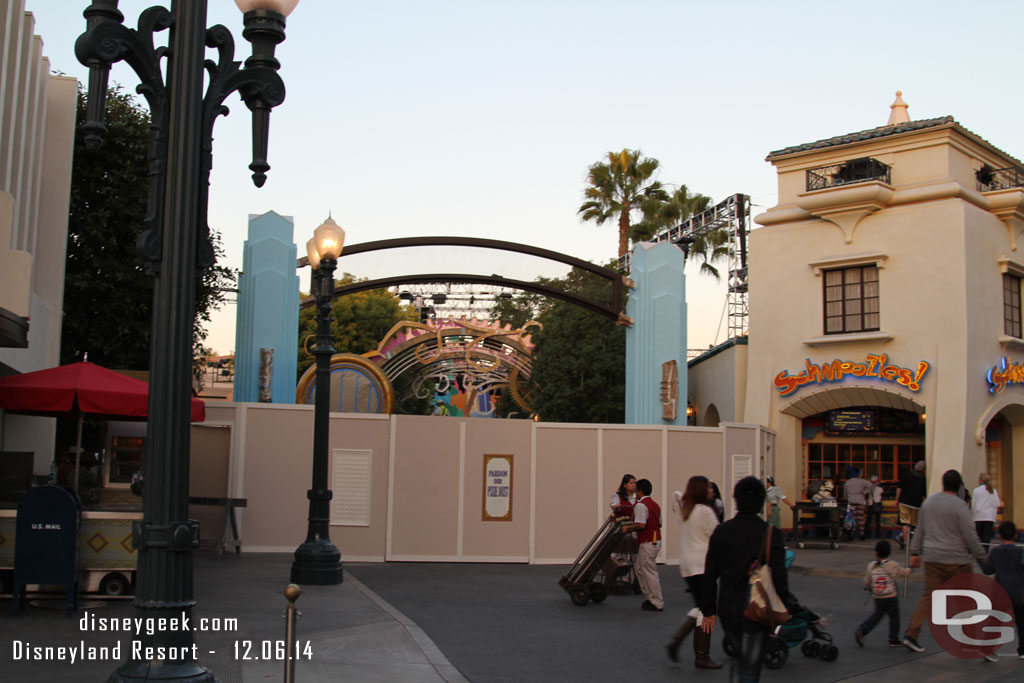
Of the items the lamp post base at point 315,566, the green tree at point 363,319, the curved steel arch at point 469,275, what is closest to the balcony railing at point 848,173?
the curved steel arch at point 469,275

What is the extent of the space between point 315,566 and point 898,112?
2253cm

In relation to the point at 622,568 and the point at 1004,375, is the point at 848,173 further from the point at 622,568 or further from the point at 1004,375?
the point at 622,568

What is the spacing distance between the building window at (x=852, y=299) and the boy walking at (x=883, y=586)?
17.1 m

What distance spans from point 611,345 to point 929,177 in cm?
1406

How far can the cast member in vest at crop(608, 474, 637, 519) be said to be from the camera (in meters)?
13.3

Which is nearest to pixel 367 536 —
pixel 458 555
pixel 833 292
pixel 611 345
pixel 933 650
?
pixel 458 555

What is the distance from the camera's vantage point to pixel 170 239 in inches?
239

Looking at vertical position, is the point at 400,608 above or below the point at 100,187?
below

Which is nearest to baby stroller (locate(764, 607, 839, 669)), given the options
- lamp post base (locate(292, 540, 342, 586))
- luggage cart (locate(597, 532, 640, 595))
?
luggage cart (locate(597, 532, 640, 595))

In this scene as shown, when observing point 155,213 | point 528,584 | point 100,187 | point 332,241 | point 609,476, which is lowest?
point 528,584

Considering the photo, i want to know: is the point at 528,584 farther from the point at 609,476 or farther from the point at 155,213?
the point at 155,213

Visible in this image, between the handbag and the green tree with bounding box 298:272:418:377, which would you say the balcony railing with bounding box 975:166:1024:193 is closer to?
the handbag

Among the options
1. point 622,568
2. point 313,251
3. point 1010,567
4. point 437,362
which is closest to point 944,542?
point 1010,567

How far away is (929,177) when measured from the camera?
25.5 metres
